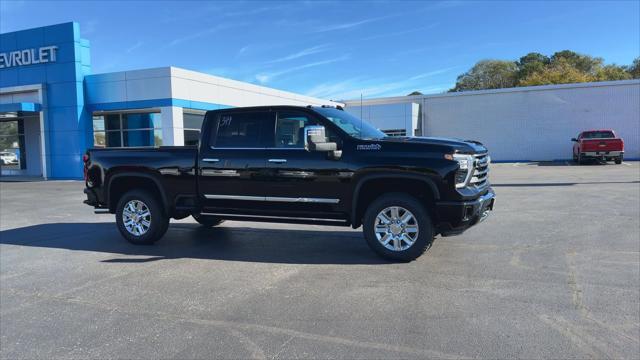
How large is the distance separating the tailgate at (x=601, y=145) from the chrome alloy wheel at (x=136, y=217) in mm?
25517

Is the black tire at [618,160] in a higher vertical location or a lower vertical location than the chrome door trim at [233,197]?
lower

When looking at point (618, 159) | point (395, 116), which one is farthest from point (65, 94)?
point (618, 159)

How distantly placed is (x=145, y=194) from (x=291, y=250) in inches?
100

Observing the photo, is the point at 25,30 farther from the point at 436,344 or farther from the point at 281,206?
the point at 436,344

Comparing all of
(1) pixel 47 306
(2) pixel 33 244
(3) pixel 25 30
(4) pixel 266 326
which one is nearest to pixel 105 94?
(3) pixel 25 30

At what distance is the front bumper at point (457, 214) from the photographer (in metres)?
5.95

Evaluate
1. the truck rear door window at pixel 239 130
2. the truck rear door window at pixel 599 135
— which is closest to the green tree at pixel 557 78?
the truck rear door window at pixel 599 135

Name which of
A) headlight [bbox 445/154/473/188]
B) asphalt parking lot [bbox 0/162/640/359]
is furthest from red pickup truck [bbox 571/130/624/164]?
headlight [bbox 445/154/473/188]

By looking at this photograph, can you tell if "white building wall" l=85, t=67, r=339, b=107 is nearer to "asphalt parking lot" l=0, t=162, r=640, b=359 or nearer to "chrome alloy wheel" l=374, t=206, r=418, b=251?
"asphalt parking lot" l=0, t=162, r=640, b=359

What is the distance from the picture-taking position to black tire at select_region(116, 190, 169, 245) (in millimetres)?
7613

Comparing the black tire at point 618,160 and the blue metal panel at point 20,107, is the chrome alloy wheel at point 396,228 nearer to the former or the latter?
the blue metal panel at point 20,107

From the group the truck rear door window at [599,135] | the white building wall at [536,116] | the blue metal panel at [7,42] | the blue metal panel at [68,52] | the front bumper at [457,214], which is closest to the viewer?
the front bumper at [457,214]

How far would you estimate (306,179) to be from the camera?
6.57 m

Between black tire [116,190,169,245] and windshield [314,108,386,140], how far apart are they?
3.02 m
